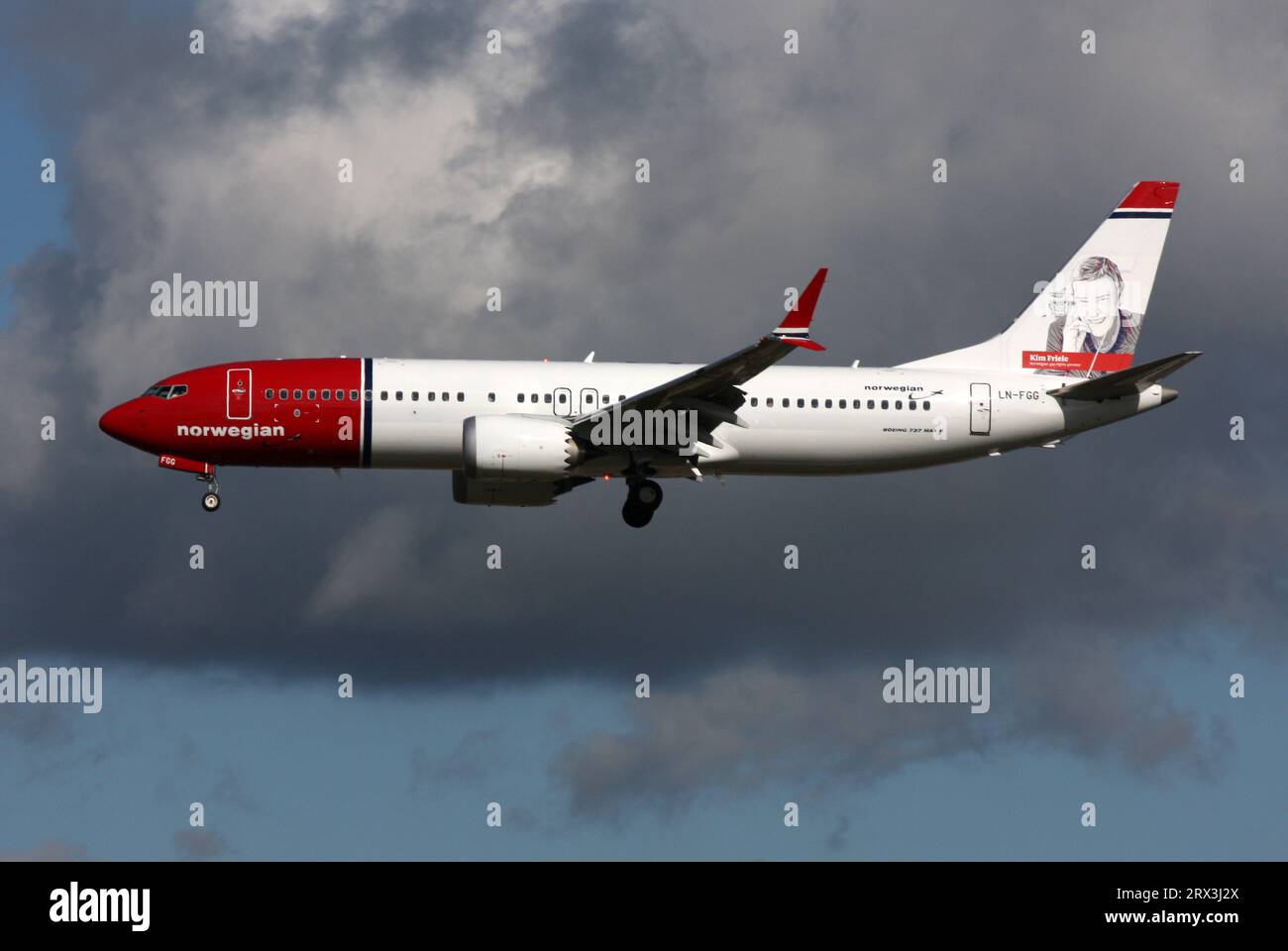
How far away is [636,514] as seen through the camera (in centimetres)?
6600

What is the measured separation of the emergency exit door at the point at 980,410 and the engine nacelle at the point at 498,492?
12995 millimetres

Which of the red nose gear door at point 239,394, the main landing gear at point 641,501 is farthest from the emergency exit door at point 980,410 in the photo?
the red nose gear door at point 239,394

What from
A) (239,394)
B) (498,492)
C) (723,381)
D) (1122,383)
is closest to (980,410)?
(1122,383)

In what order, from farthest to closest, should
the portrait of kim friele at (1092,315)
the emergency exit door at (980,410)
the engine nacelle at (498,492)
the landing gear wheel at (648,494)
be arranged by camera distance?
the portrait of kim friele at (1092,315) < the engine nacelle at (498,492) < the emergency exit door at (980,410) < the landing gear wheel at (648,494)

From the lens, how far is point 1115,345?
7094 cm

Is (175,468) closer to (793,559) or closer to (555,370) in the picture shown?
(555,370)

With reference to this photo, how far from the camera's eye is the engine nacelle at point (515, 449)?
62094mm

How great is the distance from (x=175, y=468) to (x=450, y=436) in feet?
26.2

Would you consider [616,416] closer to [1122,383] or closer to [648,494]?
[648,494]

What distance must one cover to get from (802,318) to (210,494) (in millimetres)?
18309

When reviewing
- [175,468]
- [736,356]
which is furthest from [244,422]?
[736,356]

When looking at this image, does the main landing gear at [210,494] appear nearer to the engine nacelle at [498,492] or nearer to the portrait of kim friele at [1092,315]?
the engine nacelle at [498,492]

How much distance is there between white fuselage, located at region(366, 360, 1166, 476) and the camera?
208ft
